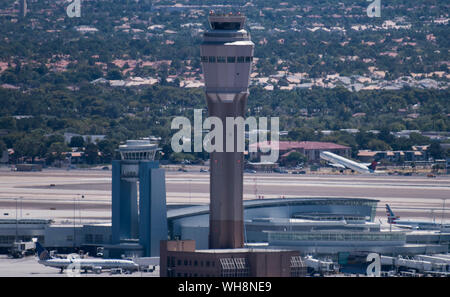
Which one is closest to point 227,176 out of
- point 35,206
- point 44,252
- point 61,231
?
point 44,252

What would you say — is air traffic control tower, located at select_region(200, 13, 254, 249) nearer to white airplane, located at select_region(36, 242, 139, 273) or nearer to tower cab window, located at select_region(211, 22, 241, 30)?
tower cab window, located at select_region(211, 22, 241, 30)

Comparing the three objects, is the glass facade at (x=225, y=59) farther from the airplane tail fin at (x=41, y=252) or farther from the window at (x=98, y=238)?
the window at (x=98, y=238)

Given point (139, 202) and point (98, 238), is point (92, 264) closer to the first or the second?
point (139, 202)

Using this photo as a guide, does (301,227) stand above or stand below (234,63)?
below

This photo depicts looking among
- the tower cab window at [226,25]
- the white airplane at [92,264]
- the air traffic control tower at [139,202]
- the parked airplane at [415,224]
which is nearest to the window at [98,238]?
the air traffic control tower at [139,202]

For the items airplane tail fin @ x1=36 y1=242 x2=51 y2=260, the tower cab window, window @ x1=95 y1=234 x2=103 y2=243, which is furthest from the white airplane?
the tower cab window
